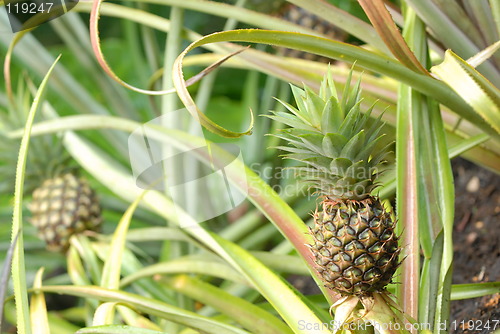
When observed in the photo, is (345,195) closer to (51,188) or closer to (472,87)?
(472,87)

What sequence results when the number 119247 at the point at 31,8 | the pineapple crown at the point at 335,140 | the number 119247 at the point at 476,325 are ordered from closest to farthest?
the pineapple crown at the point at 335,140, the number 119247 at the point at 476,325, the number 119247 at the point at 31,8

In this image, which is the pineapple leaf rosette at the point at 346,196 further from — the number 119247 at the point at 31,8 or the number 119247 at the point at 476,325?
the number 119247 at the point at 31,8

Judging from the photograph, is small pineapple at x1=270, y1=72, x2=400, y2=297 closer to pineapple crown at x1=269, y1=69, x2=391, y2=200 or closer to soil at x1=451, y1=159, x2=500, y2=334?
pineapple crown at x1=269, y1=69, x2=391, y2=200

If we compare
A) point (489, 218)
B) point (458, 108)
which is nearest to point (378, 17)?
point (458, 108)

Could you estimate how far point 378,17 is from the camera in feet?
2.19

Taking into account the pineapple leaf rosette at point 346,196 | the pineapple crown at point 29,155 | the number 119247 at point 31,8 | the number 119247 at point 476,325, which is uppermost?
the number 119247 at point 31,8

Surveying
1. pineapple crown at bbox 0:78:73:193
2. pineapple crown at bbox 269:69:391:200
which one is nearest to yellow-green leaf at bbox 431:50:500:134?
pineapple crown at bbox 269:69:391:200

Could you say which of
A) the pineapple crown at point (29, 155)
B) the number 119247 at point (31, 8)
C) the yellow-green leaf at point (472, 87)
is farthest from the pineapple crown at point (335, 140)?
the pineapple crown at point (29, 155)

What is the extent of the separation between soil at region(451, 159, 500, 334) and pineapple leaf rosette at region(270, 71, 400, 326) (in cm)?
23

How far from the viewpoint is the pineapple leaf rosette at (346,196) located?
1.89 ft

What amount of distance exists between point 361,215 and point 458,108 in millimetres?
313

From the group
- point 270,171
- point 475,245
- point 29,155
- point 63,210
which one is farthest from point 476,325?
point 29,155

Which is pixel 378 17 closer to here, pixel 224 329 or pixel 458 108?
pixel 458 108

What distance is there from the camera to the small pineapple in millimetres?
576
